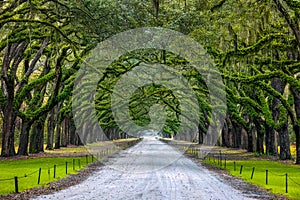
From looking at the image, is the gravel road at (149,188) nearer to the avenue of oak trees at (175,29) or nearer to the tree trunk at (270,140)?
the avenue of oak trees at (175,29)

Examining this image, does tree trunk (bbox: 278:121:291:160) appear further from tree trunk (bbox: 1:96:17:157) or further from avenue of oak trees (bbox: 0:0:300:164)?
tree trunk (bbox: 1:96:17:157)

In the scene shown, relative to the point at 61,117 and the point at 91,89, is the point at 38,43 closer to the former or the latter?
the point at 91,89

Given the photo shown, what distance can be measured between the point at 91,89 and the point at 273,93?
26839 mm

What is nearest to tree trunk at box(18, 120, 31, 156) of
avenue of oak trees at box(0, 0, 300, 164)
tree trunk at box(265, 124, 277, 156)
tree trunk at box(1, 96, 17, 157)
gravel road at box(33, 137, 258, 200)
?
avenue of oak trees at box(0, 0, 300, 164)

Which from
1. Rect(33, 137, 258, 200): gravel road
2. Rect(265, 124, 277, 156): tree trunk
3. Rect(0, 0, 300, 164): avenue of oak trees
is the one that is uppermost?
Rect(0, 0, 300, 164): avenue of oak trees

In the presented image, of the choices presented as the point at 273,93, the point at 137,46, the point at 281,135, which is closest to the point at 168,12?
the point at 137,46

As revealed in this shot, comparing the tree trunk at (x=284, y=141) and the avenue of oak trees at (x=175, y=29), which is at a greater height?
the avenue of oak trees at (x=175, y=29)

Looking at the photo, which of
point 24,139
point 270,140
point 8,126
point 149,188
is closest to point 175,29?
point 149,188

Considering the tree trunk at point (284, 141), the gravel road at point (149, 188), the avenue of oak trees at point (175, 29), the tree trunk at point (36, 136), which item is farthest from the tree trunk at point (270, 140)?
the tree trunk at point (36, 136)

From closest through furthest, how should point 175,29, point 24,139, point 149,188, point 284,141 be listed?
point 149,188
point 175,29
point 284,141
point 24,139

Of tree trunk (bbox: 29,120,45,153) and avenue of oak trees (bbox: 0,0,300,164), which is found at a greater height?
avenue of oak trees (bbox: 0,0,300,164)

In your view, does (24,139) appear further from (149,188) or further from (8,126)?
(149,188)

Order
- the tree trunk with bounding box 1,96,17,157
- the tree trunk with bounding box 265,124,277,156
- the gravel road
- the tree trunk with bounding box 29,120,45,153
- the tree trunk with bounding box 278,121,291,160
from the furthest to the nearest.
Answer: the tree trunk with bounding box 29,120,45,153, the tree trunk with bounding box 265,124,277,156, the tree trunk with bounding box 278,121,291,160, the tree trunk with bounding box 1,96,17,157, the gravel road

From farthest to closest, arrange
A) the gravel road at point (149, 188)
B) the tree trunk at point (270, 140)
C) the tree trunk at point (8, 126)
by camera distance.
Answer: the tree trunk at point (270, 140), the tree trunk at point (8, 126), the gravel road at point (149, 188)
